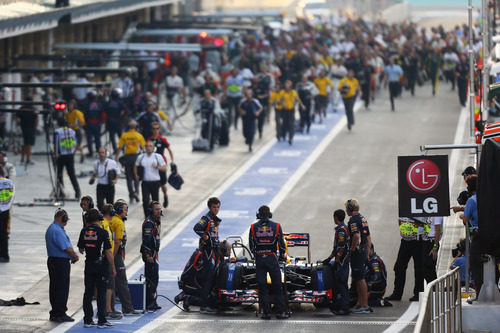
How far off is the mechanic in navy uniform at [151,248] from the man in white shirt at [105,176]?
5.54 m

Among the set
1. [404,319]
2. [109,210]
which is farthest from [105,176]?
[404,319]

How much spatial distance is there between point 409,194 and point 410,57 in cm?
2749

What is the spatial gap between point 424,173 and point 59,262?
5102mm

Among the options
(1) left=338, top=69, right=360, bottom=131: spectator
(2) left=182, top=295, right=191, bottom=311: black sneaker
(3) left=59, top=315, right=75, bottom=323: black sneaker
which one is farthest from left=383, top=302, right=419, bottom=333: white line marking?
(1) left=338, top=69, right=360, bottom=131: spectator

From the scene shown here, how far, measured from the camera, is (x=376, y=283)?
18969mm

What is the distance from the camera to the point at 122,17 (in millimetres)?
49219

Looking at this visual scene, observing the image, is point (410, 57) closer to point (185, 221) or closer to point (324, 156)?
point (324, 156)

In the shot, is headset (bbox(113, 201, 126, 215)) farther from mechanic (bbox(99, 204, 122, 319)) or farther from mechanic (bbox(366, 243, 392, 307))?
mechanic (bbox(366, 243, 392, 307))

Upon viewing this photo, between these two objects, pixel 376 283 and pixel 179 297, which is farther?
pixel 179 297

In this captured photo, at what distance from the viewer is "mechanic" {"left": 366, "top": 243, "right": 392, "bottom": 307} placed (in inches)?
747

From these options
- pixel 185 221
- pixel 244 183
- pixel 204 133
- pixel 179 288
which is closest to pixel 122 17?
pixel 204 133

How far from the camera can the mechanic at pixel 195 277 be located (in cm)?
1867

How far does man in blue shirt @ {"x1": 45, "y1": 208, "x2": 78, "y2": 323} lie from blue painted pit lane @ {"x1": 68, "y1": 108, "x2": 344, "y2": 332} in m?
0.37

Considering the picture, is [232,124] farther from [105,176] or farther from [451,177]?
[105,176]
